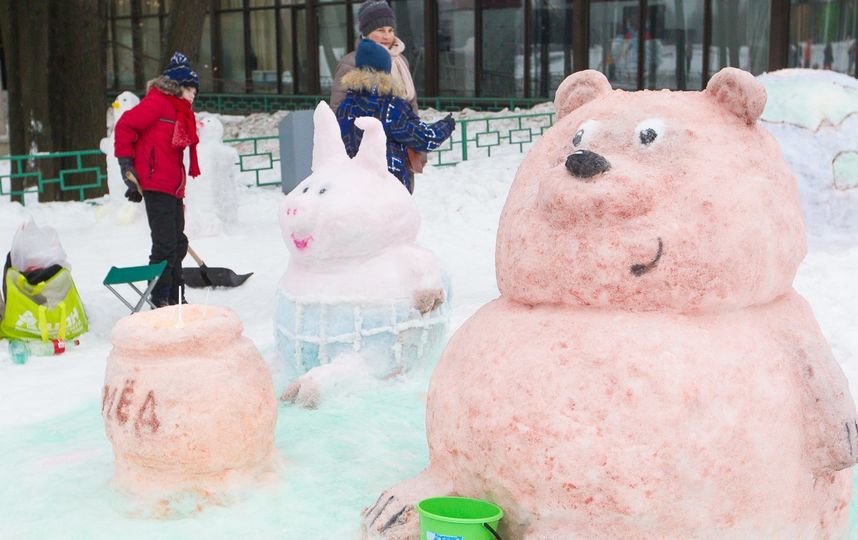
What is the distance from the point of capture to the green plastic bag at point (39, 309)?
6332 mm

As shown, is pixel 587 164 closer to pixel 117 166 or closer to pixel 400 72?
pixel 400 72

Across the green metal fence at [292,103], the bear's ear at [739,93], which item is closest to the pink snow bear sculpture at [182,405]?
the bear's ear at [739,93]

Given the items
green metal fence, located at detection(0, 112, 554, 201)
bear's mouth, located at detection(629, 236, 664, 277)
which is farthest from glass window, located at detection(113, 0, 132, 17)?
bear's mouth, located at detection(629, 236, 664, 277)

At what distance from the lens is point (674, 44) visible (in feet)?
56.3

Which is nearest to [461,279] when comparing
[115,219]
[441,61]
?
[115,219]

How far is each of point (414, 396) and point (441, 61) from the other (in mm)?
15279

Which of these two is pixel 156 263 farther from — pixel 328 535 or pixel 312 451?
pixel 328 535

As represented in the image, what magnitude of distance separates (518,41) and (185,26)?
7.76 meters

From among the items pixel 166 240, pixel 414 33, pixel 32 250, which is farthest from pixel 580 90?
pixel 414 33

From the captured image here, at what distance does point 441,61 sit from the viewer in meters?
19.7

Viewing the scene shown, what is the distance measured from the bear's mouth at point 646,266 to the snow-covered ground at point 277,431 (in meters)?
1.33

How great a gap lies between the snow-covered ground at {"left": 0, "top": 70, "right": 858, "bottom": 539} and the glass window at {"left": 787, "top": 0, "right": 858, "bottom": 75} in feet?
27.6

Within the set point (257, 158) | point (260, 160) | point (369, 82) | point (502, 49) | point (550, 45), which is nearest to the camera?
point (369, 82)

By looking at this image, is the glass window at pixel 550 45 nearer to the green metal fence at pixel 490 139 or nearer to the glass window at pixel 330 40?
the green metal fence at pixel 490 139
